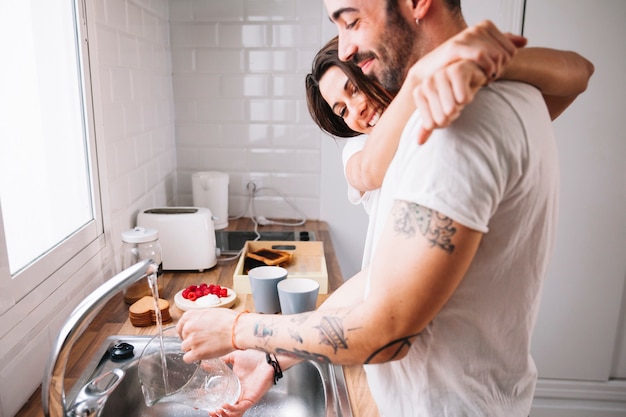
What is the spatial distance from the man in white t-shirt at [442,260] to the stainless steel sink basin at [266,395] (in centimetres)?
30

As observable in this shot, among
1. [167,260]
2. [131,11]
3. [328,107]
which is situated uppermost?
[131,11]

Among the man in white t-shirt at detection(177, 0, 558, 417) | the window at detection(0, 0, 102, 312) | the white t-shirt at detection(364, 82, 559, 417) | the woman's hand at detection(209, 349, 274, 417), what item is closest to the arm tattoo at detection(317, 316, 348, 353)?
the man in white t-shirt at detection(177, 0, 558, 417)

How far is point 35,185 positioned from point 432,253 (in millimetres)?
984

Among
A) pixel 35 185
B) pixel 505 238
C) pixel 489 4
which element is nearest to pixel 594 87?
pixel 489 4

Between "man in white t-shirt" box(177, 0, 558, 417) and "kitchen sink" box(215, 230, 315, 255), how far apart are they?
114 cm

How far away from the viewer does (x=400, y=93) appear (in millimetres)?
732

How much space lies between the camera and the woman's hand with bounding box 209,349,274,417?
1.00 meters

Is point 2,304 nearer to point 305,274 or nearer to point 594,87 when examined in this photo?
point 305,274

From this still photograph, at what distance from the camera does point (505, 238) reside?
2.14 ft

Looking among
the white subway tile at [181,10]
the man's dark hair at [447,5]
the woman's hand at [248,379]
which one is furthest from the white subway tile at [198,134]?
the man's dark hair at [447,5]

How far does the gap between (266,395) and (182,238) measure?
701 millimetres

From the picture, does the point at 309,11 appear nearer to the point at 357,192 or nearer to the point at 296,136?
the point at 296,136

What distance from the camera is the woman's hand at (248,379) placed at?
3.29 ft

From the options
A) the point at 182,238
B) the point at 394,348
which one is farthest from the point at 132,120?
the point at 394,348
